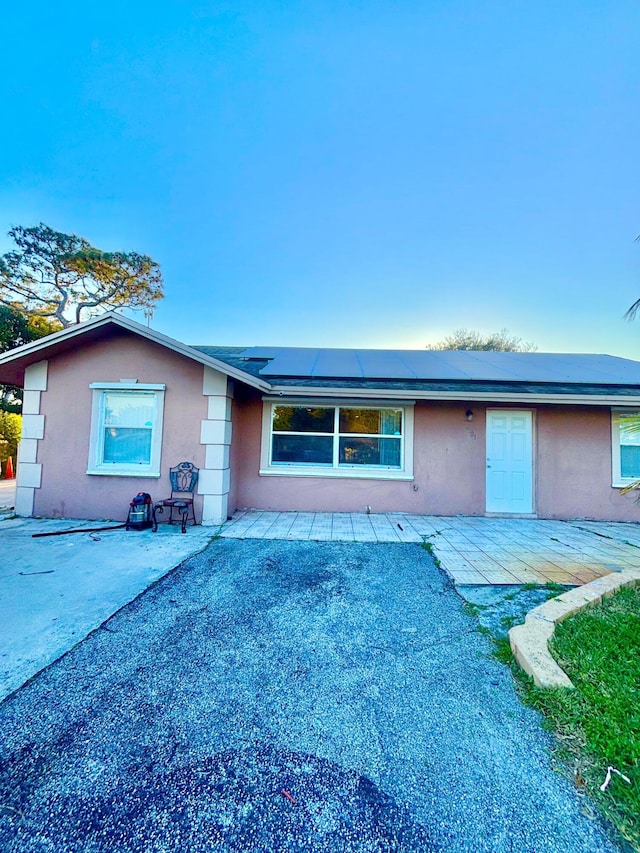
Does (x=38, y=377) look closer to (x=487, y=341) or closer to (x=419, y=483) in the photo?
(x=419, y=483)

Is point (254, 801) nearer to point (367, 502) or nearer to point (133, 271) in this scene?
point (367, 502)

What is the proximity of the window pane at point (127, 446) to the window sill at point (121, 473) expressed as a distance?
17 centimetres

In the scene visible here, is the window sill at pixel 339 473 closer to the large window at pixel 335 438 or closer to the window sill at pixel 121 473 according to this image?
the large window at pixel 335 438

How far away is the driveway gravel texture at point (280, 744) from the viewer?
130 cm

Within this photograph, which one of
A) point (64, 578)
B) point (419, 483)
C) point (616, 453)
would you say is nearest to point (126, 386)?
point (64, 578)

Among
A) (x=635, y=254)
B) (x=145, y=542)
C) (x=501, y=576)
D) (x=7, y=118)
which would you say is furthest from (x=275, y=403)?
(x=7, y=118)

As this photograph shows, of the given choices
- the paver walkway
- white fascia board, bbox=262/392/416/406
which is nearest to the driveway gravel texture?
the paver walkway

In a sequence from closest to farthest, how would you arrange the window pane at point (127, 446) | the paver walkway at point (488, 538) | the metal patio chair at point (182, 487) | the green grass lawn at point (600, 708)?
1. the green grass lawn at point (600, 708)
2. the paver walkway at point (488, 538)
3. the metal patio chair at point (182, 487)
4. the window pane at point (127, 446)

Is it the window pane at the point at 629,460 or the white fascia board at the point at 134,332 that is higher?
the white fascia board at the point at 134,332

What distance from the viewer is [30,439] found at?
20.0ft

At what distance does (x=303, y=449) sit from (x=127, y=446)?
3.25 metres

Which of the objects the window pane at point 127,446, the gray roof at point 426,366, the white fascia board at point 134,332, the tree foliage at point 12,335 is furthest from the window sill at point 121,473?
the tree foliage at point 12,335

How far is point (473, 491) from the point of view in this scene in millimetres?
6848

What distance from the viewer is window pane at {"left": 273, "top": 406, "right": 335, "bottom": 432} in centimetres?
705
